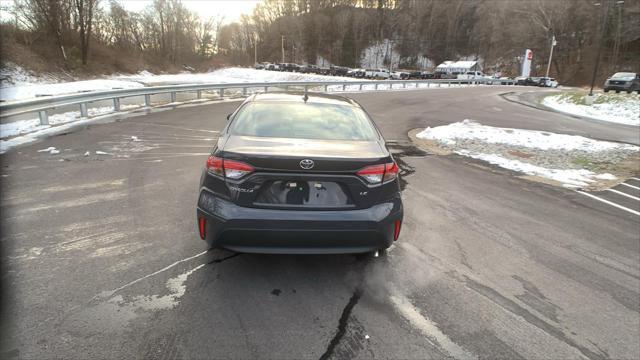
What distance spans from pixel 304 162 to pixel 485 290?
6.76ft

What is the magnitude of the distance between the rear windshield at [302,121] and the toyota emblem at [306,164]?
551 mm

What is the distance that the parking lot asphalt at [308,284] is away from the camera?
270cm

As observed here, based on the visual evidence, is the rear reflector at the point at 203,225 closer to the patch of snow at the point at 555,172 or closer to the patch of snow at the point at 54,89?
the patch of snow at the point at 555,172

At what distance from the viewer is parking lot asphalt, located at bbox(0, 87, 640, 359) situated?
8.84 feet

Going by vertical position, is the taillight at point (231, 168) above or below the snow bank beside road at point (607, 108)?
above

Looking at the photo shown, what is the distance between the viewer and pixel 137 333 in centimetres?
270

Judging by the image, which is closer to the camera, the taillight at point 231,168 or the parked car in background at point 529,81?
the taillight at point 231,168

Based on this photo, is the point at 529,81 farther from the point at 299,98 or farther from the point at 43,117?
the point at 299,98

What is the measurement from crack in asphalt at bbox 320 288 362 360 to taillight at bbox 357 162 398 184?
0.99 m

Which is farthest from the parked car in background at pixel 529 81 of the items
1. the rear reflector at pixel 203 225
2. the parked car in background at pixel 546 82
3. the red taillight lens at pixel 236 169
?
the rear reflector at pixel 203 225

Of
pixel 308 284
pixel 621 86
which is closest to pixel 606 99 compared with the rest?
pixel 621 86

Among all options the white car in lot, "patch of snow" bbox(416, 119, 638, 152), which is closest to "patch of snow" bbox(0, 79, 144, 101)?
"patch of snow" bbox(416, 119, 638, 152)

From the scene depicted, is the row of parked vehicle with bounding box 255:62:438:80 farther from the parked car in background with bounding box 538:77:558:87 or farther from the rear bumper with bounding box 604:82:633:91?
the rear bumper with bounding box 604:82:633:91

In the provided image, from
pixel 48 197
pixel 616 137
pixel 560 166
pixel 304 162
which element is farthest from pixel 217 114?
pixel 616 137
